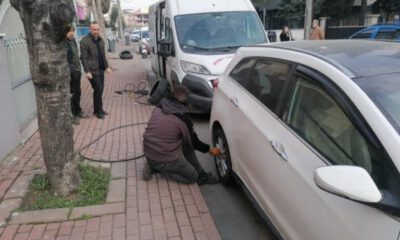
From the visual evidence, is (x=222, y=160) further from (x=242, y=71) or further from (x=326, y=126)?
(x=326, y=126)

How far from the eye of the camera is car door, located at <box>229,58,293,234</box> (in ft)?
11.3

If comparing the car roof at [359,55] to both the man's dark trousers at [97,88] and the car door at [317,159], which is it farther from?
the man's dark trousers at [97,88]

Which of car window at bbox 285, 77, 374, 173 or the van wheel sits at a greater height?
car window at bbox 285, 77, 374, 173

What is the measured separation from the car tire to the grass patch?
127 centimetres

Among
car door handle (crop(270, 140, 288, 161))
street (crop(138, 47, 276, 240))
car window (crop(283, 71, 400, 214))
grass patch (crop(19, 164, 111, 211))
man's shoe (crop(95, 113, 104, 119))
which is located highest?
car window (crop(283, 71, 400, 214))

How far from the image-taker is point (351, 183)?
2115 millimetres

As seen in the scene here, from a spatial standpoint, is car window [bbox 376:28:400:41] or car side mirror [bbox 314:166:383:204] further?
car window [bbox 376:28:400:41]

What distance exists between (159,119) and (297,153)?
206 cm

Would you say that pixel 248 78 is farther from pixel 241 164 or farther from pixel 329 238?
pixel 329 238

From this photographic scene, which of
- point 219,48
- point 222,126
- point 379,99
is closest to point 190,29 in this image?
point 219,48

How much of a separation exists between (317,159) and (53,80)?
2.50 meters

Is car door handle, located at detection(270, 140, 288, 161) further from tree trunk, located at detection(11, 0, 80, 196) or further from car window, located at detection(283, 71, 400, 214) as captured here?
tree trunk, located at detection(11, 0, 80, 196)

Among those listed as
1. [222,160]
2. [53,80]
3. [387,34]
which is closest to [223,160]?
[222,160]

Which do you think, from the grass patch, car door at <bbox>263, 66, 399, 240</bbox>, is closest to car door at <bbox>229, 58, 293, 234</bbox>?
car door at <bbox>263, 66, 399, 240</bbox>
